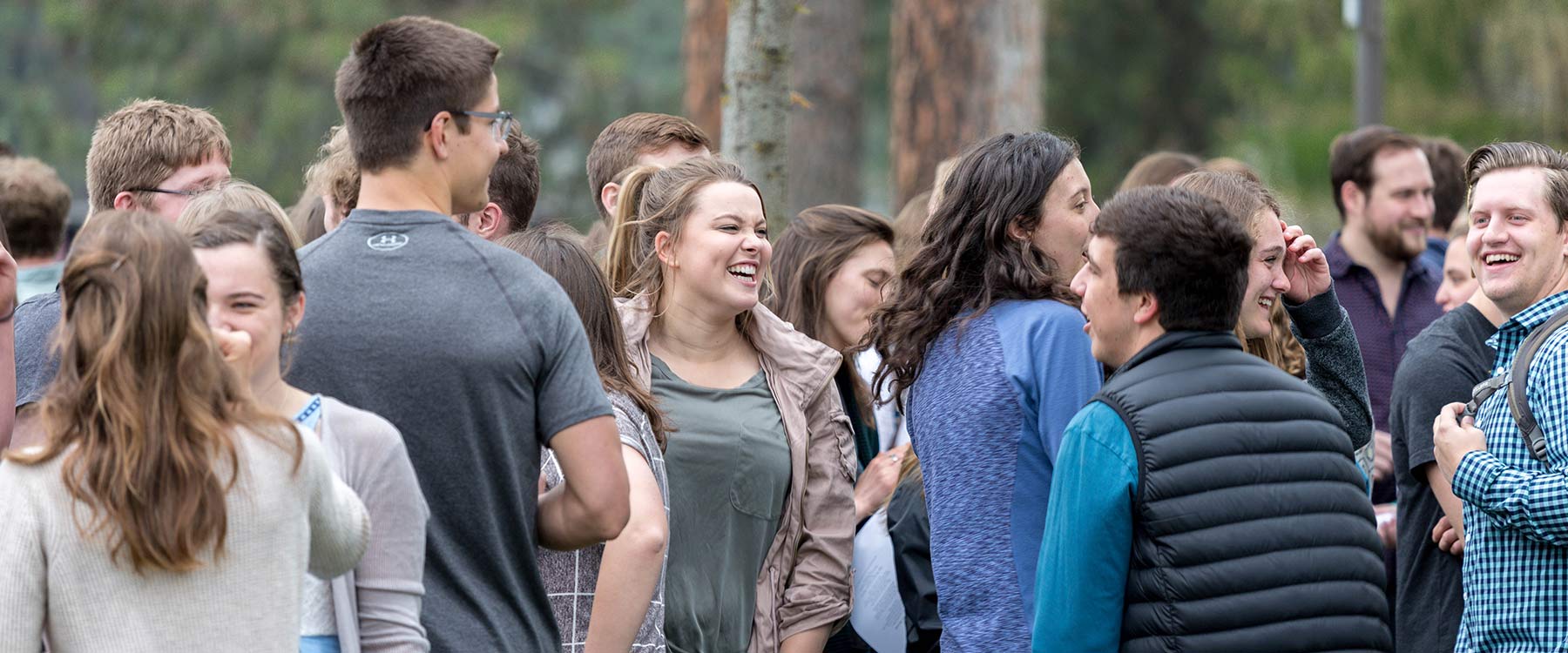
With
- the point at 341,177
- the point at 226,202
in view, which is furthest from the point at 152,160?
the point at 226,202

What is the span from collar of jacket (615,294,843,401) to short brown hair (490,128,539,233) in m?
0.56

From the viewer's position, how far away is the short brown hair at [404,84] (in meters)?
3.01

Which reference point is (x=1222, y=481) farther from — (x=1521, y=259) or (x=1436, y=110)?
(x=1436, y=110)

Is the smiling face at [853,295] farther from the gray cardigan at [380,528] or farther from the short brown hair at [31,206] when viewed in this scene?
the short brown hair at [31,206]

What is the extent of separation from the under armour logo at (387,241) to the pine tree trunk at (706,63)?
8.24 metres

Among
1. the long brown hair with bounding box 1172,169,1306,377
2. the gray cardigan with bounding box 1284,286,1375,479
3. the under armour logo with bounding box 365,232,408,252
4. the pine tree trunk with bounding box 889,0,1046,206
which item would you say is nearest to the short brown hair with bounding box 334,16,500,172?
the under armour logo with bounding box 365,232,408,252

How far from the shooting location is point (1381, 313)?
670 cm

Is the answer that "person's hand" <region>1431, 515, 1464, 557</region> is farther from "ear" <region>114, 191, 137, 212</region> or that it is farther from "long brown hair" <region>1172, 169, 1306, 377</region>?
"ear" <region>114, 191, 137, 212</region>

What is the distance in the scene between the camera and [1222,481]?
3.04 metres

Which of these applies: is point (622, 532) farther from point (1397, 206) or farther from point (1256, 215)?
point (1397, 206)

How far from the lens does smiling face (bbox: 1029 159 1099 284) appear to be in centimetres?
395

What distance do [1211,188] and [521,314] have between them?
2.06m

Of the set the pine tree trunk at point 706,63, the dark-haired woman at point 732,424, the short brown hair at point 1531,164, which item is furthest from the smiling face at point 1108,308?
the pine tree trunk at point 706,63

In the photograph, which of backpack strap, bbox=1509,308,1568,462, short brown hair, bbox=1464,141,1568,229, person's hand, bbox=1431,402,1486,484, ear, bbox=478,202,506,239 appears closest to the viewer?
backpack strap, bbox=1509,308,1568,462
